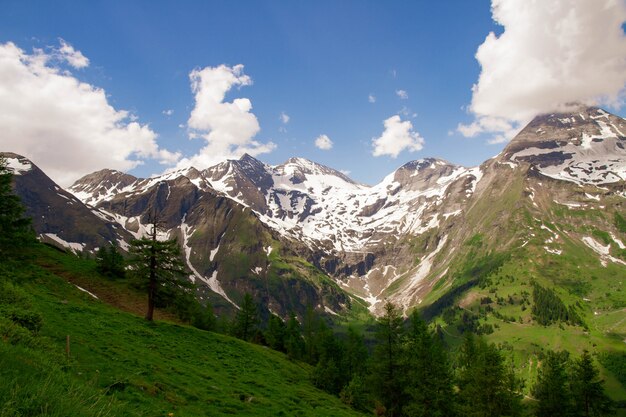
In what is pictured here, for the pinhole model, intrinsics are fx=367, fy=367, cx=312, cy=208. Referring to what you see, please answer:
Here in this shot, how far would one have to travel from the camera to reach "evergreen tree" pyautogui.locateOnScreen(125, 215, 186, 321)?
160ft

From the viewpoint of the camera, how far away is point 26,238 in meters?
35.5

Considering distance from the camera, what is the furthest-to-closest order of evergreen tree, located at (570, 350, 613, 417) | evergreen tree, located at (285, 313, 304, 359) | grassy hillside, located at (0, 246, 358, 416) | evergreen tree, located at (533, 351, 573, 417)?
evergreen tree, located at (285, 313, 304, 359), evergreen tree, located at (533, 351, 573, 417), evergreen tree, located at (570, 350, 613, 417), grassy hillside, located at (0, 246, 358, 416)

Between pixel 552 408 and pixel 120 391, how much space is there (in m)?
70.4

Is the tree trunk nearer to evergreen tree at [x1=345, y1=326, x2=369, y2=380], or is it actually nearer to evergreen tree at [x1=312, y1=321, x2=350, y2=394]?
evergreen tree at [x1=312, y1=321, x2=350, y2=394]

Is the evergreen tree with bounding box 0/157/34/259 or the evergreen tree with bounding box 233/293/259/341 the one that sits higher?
the evergreen tree with bounding box 0/157/34/259

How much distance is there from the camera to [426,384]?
47.2m

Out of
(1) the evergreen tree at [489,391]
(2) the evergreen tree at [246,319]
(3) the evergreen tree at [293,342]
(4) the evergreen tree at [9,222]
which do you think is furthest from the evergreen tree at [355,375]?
(4) the evergreen tree at [9,222]

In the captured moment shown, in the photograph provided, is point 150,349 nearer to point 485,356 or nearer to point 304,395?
point 304,395

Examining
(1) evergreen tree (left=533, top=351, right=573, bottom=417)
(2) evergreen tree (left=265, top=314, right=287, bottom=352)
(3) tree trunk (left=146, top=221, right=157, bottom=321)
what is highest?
(3) tree trunk (left=146, top=221, right=157, bottom=321)

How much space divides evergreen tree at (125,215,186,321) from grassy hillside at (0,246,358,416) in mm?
4340

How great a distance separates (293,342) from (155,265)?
45.1 m

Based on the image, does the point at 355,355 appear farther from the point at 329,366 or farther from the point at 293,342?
the point at 329,366

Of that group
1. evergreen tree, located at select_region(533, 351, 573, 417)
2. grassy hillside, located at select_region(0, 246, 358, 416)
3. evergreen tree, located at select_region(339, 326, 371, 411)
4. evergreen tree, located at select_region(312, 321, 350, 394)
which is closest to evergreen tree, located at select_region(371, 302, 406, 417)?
evergreen tree, located at select_region(339, 326, 371, 411)

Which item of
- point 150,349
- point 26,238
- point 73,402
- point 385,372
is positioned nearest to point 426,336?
point 385,372
